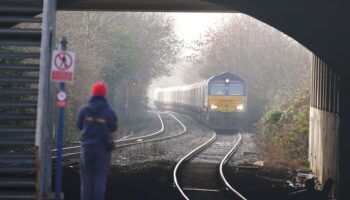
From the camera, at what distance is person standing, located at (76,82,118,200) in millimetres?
8414

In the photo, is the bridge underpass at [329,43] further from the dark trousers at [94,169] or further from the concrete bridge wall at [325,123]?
the dark trousers at [94,169]

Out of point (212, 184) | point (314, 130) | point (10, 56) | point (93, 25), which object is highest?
point (93, 25)

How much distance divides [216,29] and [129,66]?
1913cm

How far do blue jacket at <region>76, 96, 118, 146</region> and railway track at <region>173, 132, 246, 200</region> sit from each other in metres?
4.72

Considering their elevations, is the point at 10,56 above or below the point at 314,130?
above

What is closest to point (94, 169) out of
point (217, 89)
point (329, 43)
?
point (329, 43)

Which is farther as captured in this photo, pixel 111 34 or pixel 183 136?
pixel 111 34

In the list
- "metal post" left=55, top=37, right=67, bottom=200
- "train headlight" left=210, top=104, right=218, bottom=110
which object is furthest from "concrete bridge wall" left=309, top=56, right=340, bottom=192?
"train headlight" left=210, top=104, right=218, bottom=110

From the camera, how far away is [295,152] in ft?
74.5

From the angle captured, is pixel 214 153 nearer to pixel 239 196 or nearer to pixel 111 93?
pixel 239 196

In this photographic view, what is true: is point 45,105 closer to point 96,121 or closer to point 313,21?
point 96,121

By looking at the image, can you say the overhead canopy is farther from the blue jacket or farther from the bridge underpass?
the blue jacket

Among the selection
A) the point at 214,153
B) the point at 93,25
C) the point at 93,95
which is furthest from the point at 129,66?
the point at 93,95

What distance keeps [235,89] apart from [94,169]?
96.1 ft
